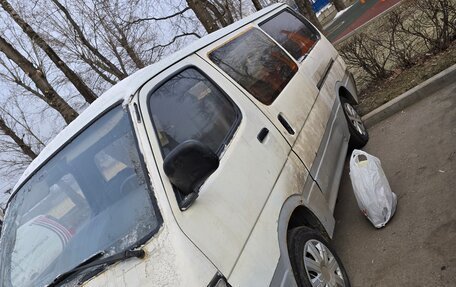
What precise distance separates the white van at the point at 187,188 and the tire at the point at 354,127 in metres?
1.14

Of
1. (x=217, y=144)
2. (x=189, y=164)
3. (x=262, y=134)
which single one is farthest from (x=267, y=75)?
(x=189, y=164)

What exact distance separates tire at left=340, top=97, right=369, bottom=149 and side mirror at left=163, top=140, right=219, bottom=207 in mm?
3192

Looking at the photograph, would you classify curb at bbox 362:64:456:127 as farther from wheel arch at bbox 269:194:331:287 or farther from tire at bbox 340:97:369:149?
wheel arch at bbox 269:194:331:287

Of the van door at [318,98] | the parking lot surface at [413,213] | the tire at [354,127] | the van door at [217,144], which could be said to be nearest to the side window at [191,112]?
the van door at [217,144]

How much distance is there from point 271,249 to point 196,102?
121 centimetres

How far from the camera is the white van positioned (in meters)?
2.35

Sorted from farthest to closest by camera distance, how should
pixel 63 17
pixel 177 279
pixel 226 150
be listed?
pixel 63 17
pixel 226 150
pixel 177 279

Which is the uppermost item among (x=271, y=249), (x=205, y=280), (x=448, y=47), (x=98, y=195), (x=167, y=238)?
(x=98, y=195)

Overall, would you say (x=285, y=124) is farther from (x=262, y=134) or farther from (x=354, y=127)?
(x=354, y=127)

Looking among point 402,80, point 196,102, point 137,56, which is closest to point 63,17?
point 137,56

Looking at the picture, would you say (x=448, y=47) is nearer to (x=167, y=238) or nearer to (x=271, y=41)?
(x=271, y=41)

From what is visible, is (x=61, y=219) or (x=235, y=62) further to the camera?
(x=235, y=62)

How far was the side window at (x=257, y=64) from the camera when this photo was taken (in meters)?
3.83

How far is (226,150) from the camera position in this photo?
9.93 ft
